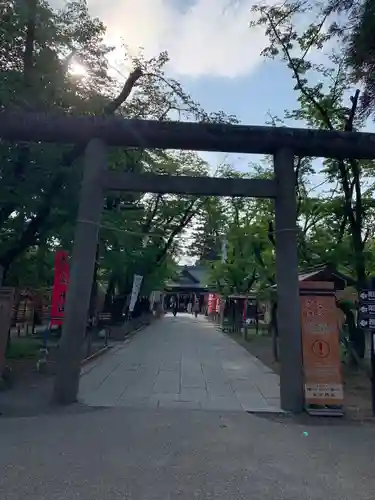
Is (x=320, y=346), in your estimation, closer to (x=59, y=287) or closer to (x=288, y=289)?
(x=288, y=289)

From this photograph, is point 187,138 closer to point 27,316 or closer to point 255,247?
point 255,247

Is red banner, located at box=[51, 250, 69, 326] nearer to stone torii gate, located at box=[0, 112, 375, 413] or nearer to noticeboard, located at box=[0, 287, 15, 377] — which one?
noticeboard, located at box=[0, 287, 15, 377]

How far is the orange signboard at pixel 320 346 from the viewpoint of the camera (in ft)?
26.4

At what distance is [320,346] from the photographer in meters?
8.24

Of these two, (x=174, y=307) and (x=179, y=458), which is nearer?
(x=179, y=458)

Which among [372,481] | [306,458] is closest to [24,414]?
[306,458]

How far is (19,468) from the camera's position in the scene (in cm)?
493

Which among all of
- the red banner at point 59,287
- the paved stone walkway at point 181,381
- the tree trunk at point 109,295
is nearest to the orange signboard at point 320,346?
the paved stone walkway at point 181,381

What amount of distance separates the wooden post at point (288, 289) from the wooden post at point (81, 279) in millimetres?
3291

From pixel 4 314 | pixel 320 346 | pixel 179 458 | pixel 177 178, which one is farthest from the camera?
pixel 4 314

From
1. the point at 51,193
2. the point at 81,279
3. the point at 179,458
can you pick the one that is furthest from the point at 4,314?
the point at 179,458

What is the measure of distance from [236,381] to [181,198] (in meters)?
16.7

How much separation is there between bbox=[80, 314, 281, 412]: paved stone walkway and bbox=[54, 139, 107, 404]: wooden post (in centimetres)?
61

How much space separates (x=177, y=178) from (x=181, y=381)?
5087 mm
